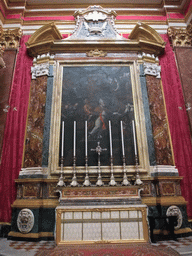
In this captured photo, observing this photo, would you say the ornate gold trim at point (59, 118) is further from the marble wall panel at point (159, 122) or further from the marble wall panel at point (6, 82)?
the marble wall panel at point (6, 82)

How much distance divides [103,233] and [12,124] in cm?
339

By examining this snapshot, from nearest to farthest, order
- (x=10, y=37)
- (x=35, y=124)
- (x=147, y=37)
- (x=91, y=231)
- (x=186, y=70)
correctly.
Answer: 1. (x=91, y=231)
2. (x=35, y=124)
3. (x=186, y=70)
4. (x=147, y=37)
5. (x=10, y=37)

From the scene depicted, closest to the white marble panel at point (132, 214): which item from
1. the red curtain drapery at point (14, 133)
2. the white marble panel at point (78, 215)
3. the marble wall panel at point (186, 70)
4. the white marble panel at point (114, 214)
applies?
the white marble panel at point (114, 214)

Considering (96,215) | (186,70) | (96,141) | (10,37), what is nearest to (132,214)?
(96,215)

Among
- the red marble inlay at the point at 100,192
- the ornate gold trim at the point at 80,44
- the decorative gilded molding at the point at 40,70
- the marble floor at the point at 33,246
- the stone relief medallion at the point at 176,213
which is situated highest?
the ornate gold trim at the point at 80,44

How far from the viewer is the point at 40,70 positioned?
215 inches

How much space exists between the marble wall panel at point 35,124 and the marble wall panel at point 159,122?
2734 mm

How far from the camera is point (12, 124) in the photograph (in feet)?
16.9

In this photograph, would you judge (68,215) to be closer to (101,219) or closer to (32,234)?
(101,219)

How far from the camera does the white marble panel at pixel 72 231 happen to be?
3539 mm

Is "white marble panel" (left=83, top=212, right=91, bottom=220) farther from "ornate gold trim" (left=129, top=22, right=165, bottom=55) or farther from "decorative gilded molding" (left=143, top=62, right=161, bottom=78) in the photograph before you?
"ornate gold trim" (left=129, top=22, right=165, bottom=55)

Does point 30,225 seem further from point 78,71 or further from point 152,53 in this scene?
point 152,53

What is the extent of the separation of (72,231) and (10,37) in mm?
5529

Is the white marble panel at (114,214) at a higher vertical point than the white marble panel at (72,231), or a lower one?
higher
